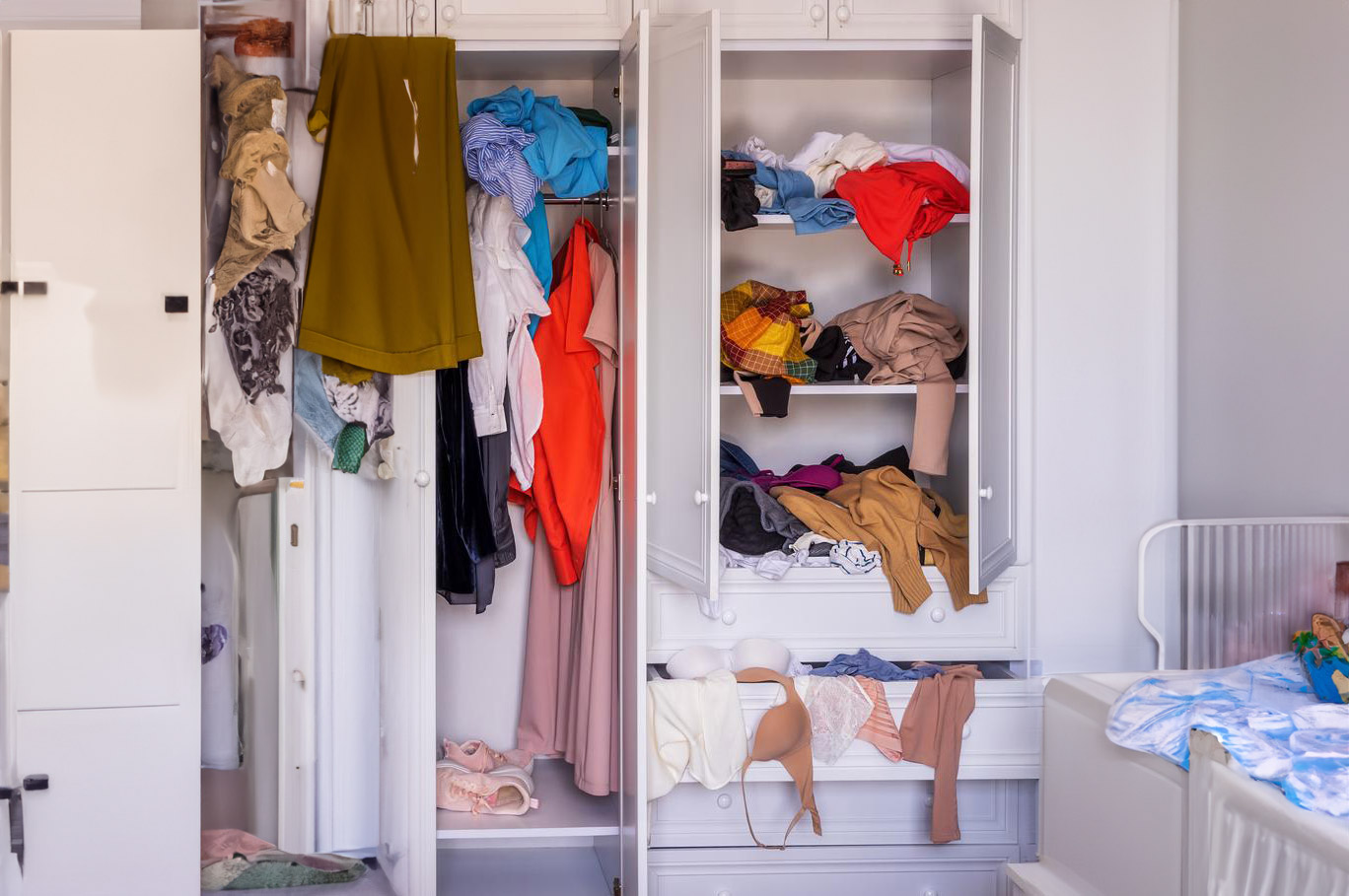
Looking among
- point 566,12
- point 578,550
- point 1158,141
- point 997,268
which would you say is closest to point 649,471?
point 578,550

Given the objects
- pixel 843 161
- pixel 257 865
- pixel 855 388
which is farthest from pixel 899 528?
pixel 257 865

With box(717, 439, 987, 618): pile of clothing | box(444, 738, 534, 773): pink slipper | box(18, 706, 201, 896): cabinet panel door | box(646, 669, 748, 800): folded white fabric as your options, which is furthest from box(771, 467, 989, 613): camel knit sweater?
box(18, 706, 201, 896): cabinet panel door

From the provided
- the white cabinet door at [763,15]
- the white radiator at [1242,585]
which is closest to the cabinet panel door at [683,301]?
the white cabinet door at [763,15]

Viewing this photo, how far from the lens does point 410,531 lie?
2602 mm

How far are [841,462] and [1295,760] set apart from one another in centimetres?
166

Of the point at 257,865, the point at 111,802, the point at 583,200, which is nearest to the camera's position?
the point at 111,802

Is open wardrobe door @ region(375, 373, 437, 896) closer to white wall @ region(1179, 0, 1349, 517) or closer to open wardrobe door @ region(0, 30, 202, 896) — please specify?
open wardrobe door @ region(0, 30, 202, 896)

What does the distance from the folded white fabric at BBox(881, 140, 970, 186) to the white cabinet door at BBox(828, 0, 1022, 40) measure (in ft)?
0.89

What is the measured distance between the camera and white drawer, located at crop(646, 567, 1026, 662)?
2.71 meters

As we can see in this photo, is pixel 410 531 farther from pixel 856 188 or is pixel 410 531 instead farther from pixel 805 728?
pixel 856 188

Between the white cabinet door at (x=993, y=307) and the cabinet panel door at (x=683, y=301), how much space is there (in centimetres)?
58

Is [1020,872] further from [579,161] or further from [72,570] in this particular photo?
[72,570]

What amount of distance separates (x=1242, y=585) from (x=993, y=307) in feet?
2.67

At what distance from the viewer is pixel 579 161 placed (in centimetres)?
275
